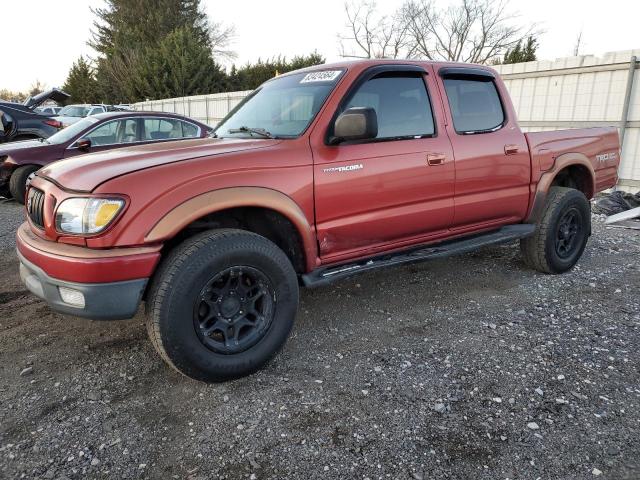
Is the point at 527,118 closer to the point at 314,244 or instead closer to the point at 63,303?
the point at 314,244

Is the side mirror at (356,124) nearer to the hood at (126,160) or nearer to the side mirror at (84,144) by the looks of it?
the hood at (126,160)

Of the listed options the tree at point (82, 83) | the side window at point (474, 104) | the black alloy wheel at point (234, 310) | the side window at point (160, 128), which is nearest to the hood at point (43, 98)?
the side window at point (160, 128)

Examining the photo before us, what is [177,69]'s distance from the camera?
30812 mm

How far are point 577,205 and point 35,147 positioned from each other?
25.6 ft

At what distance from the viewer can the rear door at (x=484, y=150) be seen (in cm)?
373

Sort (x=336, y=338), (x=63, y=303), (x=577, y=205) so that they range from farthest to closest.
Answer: (x=577, y=205) < (x=336, y=338) < (x=63, y=303)

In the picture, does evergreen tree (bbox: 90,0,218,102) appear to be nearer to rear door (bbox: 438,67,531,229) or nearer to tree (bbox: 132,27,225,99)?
tree (bbox: 132,27,225,99)

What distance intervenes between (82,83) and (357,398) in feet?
144

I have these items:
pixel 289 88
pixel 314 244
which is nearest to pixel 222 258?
pixel 314 244

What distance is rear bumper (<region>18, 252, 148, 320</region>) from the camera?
236 centimetres

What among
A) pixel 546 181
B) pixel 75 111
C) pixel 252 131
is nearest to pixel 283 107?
pixel 252 131

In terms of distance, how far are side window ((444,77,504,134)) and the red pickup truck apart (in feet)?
0.04

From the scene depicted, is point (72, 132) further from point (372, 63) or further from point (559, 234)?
point (559, 234)

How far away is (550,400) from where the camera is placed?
2.58m
